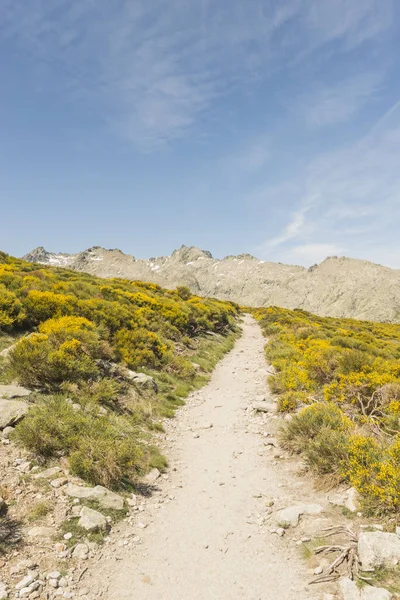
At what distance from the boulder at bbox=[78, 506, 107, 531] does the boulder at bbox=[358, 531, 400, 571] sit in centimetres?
445

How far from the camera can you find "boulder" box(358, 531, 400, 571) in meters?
4.47

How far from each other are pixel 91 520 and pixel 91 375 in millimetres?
5691

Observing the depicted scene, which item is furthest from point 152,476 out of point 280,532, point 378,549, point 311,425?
point 378,549

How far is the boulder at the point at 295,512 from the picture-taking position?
6.05 metres

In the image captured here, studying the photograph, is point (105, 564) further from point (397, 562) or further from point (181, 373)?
point (181, 373)

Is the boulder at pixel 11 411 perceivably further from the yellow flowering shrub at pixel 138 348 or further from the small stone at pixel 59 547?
the yellow flowering shrub at pixel 138 348

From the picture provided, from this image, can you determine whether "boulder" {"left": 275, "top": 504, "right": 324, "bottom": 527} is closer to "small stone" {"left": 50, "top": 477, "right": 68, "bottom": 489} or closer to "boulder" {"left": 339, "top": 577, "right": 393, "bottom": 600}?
"boulder" {"left": 339, "top": 577, "right": 393, "bottom": 600}

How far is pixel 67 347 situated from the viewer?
416 inches

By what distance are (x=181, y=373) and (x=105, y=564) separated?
11277 mm

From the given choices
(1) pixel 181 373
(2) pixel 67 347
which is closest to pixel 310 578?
(2) pixel 67 347

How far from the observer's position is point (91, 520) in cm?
576

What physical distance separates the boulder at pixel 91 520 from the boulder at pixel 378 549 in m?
4.45

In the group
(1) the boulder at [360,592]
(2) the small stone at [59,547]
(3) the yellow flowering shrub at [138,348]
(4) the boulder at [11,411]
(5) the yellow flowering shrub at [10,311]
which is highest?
(5) the yellow flowering shrub at [10,311]

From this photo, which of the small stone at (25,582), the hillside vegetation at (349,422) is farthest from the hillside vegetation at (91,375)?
the hillside vegetation at (349,422)
